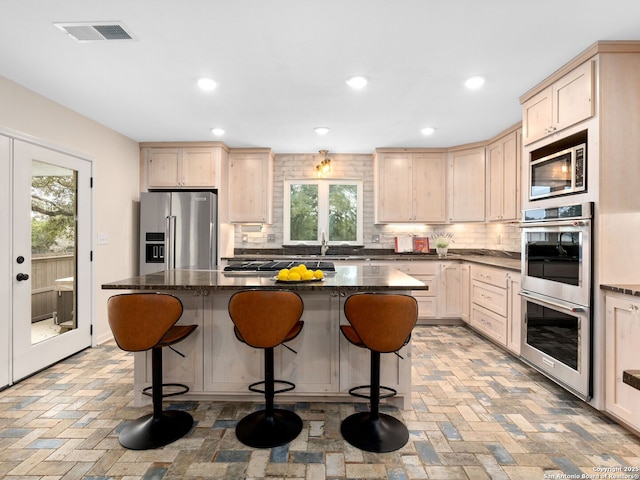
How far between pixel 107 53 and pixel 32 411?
2594mm

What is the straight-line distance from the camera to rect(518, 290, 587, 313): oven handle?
2495 mm

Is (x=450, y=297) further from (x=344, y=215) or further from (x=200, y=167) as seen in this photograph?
(x=200, y=167)

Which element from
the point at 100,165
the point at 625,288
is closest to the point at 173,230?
the point at 100,165

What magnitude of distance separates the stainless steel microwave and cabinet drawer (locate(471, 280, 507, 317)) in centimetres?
122

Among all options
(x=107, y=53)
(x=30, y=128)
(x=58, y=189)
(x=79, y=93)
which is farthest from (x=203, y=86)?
(x=58, y=189)

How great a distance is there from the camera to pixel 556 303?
271 cm

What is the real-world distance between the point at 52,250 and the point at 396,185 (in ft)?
13.9

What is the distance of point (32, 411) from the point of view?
8.18 ft

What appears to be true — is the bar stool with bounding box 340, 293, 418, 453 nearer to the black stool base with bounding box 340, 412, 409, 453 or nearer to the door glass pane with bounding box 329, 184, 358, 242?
the black stool base with bounding box 340, 412, 409, 453

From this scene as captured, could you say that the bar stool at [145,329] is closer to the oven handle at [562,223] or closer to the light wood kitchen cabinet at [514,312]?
the oven handle at [562,223]

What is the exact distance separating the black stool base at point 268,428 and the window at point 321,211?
350 cm

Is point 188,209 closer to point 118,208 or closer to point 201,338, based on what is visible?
point 118,208

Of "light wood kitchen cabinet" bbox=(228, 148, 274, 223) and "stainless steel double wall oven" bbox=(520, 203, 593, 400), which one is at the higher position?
"light wood kitchen cabinet" bbox=(228, 148, 274, 223)

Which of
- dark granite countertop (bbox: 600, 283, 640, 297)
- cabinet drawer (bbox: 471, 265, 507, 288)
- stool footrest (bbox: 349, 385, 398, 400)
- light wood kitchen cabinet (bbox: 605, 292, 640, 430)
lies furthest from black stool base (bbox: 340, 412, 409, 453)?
cabinet drawer (bbox: 471, 265, 507, 288)
